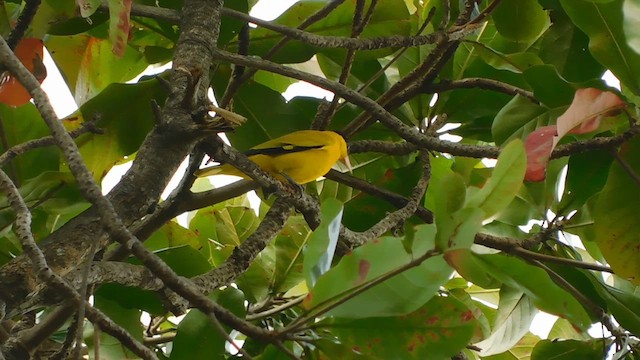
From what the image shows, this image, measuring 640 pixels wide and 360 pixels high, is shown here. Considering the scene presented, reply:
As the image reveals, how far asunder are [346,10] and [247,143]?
29 centimetres

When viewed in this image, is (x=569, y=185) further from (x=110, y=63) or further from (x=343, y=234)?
(x=110, y=63)

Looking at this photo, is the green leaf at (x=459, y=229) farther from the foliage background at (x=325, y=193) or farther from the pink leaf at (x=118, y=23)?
the pink leaf at (x=118, y=23)

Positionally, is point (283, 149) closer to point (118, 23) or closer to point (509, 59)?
point (509, 59)

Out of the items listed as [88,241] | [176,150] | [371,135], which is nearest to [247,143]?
[371,135]

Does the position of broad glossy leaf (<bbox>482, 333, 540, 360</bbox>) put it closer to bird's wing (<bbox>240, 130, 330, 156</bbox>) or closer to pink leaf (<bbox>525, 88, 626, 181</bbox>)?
bird's wing (<bbox>240, 130, 330, 156</bbox>)

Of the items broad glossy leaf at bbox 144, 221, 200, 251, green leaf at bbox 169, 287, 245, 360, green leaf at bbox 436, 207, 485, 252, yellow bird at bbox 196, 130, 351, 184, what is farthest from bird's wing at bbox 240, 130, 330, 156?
green leaf at bbox 436, 207, 485, 252

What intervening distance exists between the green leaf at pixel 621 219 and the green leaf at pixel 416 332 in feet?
1.40

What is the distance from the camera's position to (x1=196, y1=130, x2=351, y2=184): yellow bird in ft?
4.18

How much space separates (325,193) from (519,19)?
1.66 ft

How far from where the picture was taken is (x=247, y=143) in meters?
1.29

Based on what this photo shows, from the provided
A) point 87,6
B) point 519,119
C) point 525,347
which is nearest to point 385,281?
point 87,6

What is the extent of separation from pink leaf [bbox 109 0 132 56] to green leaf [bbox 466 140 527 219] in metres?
0.39

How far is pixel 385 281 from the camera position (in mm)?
587

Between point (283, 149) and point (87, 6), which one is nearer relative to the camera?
point (87, 6)
